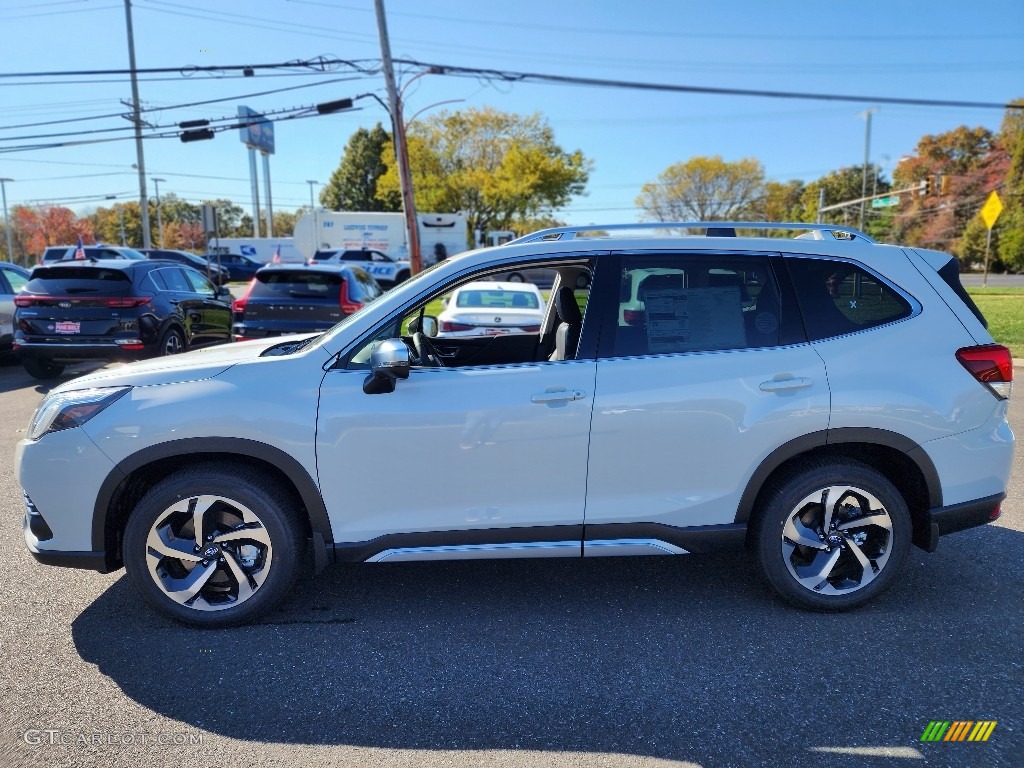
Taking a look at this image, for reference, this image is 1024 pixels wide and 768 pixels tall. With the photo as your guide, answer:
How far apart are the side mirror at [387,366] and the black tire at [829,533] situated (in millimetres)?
1831

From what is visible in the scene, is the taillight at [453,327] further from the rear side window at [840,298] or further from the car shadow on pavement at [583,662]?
the rear side window at [840,298]

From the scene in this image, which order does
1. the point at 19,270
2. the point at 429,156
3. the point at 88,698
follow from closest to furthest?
the point at 88,698
the point at 19,270
the point at 429,156

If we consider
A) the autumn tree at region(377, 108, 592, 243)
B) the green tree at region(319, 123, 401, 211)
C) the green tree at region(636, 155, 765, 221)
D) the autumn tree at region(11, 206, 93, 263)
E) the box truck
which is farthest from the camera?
the autumn tree at region(11, 206, 93, 263)

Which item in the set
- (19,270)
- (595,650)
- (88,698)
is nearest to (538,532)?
(595,650)

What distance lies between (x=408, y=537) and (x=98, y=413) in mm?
1481

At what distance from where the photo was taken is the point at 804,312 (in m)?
3.38

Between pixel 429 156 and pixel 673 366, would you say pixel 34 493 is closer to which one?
pixel 673 366

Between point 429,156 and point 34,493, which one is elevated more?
point 429,156

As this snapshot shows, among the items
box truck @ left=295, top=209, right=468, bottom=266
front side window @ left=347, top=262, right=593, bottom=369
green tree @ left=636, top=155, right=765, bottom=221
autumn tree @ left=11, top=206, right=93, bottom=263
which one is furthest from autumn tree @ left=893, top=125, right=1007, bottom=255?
autumn tree @ left=11, top=206, right=93, bottom=263

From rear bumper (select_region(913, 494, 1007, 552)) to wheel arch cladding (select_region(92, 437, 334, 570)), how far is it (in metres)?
2.82

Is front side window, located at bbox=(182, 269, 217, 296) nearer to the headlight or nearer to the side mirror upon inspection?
the headlight

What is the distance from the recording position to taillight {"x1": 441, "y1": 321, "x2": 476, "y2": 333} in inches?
364

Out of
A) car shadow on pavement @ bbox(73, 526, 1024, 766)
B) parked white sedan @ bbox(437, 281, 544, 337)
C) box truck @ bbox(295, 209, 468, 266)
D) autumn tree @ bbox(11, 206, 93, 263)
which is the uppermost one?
autumn tree @ bbox(11, 206, 93, 263)

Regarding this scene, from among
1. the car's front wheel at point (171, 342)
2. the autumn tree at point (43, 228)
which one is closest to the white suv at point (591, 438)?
the car's front wheel at point (171, 342)
